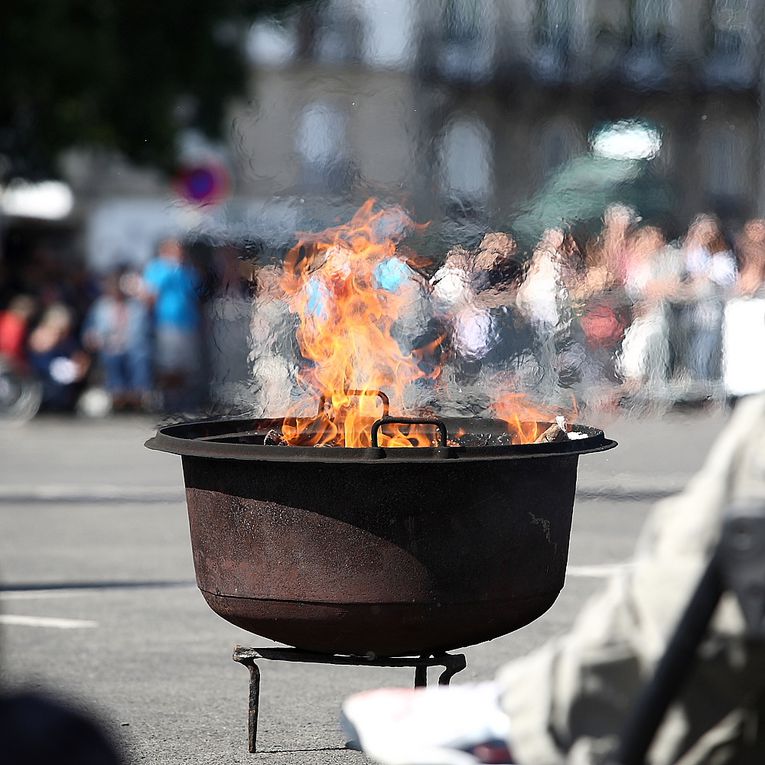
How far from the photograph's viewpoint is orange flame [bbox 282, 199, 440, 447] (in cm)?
407

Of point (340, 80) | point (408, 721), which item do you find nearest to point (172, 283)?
point (340, 80)

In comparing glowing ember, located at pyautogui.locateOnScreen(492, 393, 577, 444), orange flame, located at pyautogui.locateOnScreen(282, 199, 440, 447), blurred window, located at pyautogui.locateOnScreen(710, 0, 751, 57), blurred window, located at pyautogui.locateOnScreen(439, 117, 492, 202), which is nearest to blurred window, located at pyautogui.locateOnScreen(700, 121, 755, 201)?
blurred window, located at pyautogui.locateOnScreen(710, 0, 751, 57)

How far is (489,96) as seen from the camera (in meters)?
20.6

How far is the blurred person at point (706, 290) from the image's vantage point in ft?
43.7

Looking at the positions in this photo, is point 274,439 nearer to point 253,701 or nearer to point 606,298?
point 253,701

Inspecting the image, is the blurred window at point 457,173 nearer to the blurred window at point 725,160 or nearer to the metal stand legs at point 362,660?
the metal stand legs at point 362,660

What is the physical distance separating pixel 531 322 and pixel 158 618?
5974 millimetres

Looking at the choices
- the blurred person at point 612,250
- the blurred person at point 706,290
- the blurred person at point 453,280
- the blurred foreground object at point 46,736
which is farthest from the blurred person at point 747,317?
the blurred foreground object at point 46,736

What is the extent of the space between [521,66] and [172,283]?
1386cm

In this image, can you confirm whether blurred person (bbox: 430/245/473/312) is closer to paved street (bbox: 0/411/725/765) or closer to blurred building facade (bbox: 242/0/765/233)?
blurred building facade (bbox: 242/0/765/233)

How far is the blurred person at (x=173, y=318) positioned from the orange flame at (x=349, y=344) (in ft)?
34.0

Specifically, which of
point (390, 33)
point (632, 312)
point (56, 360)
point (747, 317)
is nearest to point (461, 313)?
point (390, 33)

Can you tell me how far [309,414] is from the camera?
4344 millimetres

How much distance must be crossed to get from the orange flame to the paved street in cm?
95
